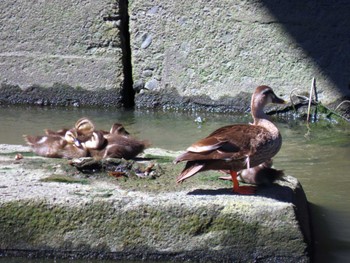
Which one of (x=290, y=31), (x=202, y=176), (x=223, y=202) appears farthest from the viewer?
(x=290, y=31)

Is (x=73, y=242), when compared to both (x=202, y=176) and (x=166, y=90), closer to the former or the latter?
(x=202, y=176)

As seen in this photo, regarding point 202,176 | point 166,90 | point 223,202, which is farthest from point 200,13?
point 223,202

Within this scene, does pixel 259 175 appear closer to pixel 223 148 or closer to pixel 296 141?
pixel 223 148

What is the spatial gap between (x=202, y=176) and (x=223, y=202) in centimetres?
56

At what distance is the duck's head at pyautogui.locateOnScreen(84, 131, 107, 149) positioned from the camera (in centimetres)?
531

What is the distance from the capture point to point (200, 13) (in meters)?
7.73

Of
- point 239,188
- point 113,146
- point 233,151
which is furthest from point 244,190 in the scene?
point 113,146

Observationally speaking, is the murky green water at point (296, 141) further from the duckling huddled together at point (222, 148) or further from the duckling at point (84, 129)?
the duckling at point (84, 129)

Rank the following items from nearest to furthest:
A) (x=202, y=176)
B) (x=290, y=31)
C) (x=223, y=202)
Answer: (x=223, y=202)
(x=202, y=176)
(x=290, y=31)

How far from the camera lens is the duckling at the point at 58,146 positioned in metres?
5.33

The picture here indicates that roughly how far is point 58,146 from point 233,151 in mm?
1284

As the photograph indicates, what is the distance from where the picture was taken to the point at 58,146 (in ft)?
17.7

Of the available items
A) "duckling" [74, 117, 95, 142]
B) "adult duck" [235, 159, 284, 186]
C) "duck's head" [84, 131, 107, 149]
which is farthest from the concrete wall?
"adult duck" [235, 159, 284, 186]

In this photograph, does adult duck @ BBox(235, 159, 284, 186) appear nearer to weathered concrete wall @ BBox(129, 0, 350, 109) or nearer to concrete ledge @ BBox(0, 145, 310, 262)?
concrete ledge @ BBox(0, 145, 310, 262)
